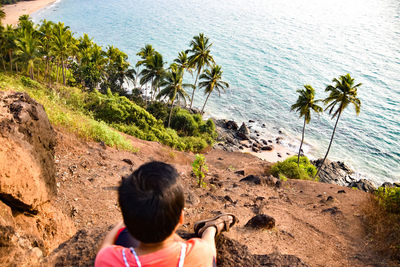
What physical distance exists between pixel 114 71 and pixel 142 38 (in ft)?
87.7

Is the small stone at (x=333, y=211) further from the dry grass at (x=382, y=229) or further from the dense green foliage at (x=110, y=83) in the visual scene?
the dense green foliage at (x=110, y=83)

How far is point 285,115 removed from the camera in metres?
40.7

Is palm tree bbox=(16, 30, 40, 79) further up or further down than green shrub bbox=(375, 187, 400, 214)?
further up

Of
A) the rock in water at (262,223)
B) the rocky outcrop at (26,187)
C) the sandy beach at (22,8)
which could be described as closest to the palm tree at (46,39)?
the rocky outcrop at (26,187)

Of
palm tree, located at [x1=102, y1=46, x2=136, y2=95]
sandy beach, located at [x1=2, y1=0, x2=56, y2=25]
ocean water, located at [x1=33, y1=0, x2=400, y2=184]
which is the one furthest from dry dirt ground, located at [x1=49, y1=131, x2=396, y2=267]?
sandy beach, located at [x1=2, y1=0, x2=56, y2=25]

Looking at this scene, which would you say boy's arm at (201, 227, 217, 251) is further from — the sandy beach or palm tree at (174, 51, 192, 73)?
the sandy beach

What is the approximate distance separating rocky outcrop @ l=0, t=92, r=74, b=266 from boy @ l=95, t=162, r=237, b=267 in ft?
8.71

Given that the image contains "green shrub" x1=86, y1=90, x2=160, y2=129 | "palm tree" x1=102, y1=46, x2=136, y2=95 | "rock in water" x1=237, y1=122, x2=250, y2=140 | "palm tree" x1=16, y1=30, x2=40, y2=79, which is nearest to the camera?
"green shrub" x1=86, y1=90, x2=160, y2=129

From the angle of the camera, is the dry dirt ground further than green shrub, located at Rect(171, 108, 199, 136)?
No

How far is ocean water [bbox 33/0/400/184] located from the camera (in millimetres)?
37031

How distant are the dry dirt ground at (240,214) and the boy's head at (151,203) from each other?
2.23 meters

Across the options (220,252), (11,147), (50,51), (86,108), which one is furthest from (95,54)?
(220,252)

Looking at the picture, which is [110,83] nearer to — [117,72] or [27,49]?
[117,72]

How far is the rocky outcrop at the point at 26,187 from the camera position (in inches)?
146
